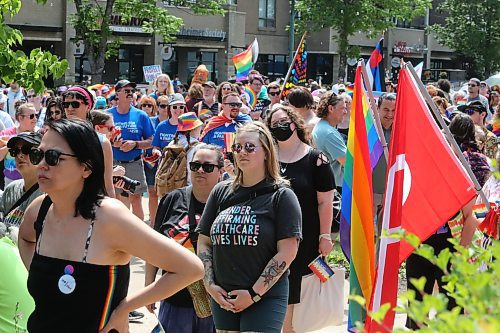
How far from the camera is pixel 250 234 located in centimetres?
475

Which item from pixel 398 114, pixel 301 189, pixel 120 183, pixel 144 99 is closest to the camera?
pixel 398 114

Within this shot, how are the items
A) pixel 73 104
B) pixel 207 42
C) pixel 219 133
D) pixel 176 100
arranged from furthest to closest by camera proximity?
pixel 207 42 → pixel 176 100 → pixel 219 133 → pixel 73 104

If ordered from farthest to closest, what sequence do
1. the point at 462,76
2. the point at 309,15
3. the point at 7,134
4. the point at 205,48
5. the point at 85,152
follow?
the point at 462,76
the point at 205,48
the point at 309,15
the point at 7,134
the point at 85,152

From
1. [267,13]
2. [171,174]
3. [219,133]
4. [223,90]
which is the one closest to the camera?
[171,174]

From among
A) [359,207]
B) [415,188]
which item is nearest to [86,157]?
[415,188]

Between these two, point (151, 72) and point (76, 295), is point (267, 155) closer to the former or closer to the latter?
point (76, 295)

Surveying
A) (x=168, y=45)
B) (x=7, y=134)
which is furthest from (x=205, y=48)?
(x=7, y=134)

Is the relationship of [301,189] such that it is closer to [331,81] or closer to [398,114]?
[398,114]

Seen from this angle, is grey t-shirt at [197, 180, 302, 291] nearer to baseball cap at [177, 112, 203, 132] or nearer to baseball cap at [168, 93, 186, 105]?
baseball cap at [177, 112, 203, 132]

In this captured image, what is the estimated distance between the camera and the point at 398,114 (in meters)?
5.17

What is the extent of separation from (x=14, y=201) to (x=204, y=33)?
35.8 metres

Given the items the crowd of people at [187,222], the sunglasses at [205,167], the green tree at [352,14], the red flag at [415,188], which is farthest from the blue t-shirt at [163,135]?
the green tree at [352,14]

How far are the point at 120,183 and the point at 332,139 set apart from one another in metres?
1.87

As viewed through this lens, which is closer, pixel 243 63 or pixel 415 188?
pixel 415 188
